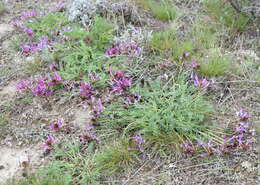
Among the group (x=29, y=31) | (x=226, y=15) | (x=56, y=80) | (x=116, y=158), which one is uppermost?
(x=226, y=15)

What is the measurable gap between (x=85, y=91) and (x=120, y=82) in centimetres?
35

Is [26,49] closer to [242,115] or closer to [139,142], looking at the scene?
[139,142]

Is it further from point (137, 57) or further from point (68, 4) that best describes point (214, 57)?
point (68, 4)

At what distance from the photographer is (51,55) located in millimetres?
3539

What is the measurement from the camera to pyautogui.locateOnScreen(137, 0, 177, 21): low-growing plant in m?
4.12

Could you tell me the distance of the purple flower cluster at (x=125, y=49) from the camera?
11.3ft

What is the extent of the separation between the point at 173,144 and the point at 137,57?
44.2 inches

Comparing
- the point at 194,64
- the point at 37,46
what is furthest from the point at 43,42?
the point at 194,64

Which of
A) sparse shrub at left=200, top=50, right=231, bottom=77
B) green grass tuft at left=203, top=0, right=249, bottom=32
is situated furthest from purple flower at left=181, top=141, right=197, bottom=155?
green grass tuft at left=203, top=0, right=249, bottom=32

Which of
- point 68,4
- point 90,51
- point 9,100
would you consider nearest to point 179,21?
point 90,51

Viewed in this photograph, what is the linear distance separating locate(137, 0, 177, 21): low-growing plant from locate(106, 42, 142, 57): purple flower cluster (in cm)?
78

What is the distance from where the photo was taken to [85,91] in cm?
311

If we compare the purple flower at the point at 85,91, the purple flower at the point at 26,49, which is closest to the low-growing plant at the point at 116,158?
the purple flower at the point at 85,91

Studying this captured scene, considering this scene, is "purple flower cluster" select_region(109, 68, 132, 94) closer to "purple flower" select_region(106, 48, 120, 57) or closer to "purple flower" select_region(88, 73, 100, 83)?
"purple flower" select_region(88, 73, 100, 83)
